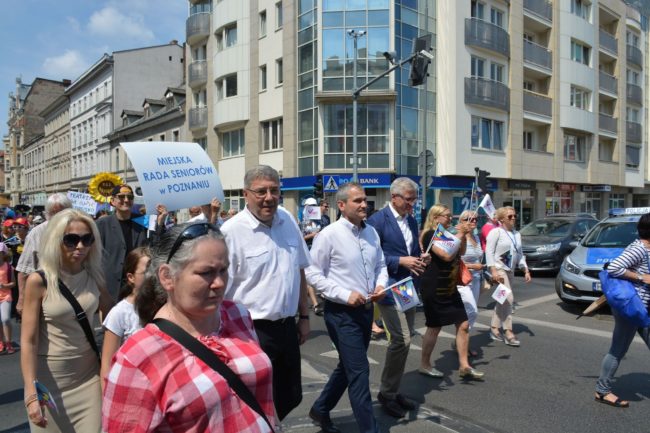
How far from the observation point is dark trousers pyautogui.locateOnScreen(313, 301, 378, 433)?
3639 millimetres

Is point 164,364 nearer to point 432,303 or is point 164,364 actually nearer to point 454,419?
point 454,419

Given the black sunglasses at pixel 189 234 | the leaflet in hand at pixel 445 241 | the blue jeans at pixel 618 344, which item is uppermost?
the black sunglasses at pixel 189 234

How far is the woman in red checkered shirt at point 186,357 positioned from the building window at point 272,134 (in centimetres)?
2694

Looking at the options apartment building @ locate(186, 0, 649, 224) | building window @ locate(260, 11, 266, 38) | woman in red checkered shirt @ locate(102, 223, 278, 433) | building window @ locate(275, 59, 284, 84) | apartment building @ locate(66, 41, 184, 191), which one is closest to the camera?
woman in red checkered shirt @ locate(102, 223, 278, 433)

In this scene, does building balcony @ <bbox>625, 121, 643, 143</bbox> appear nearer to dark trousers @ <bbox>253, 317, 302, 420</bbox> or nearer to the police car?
the police car

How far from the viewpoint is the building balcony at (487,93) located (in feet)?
88.1

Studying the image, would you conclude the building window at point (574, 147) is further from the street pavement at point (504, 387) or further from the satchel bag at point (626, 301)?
the satchel bag at point (626, 301)

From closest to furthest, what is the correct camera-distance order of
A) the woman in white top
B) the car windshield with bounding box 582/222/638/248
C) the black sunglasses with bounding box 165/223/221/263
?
1. the black sunglasses with bounding box 165/223/221/263
2. the woman in white top
3. the car windshield with bounding box 582/222/638/248

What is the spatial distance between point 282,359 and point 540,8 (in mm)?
33919

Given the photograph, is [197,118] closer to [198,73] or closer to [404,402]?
[198,73]

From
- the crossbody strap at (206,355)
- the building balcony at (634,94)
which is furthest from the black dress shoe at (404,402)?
the building balcony at (634,94)

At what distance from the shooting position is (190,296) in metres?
1.71

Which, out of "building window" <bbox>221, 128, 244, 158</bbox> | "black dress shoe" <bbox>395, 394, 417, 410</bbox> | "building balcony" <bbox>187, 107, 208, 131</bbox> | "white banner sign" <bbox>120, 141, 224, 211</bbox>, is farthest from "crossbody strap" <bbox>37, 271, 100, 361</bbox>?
"building balcony" <bbox>187, 107, 208, 131</bbox>

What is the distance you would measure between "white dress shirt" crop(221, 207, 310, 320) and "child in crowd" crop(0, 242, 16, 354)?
4.83 metres
